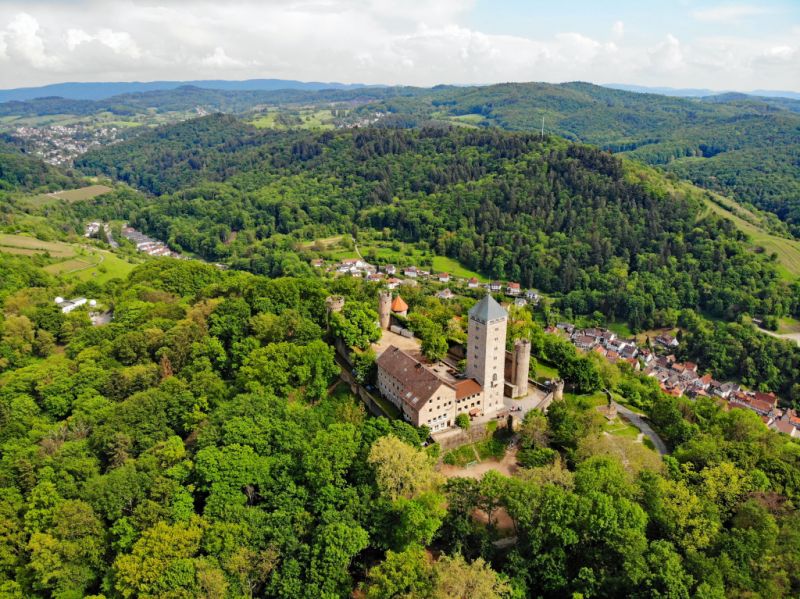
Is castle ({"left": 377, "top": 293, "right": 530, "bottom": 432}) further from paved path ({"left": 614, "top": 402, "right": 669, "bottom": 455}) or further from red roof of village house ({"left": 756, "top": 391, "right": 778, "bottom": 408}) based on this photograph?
red roof of village house ({"left": 756, "top": 391, "right": 778, "bottom": 408})

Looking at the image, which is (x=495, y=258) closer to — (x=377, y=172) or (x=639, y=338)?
(x=639, y=338)

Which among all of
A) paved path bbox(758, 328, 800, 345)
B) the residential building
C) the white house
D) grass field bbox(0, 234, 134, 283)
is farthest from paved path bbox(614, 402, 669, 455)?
grass field bbox(0, 234, 134, 283)

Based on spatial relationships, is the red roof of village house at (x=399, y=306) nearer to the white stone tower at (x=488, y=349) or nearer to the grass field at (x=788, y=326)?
the white stone tower at (x=488, y=349)

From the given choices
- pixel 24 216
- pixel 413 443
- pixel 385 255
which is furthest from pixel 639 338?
pixel 24 216

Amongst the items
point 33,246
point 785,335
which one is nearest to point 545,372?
point 785,335

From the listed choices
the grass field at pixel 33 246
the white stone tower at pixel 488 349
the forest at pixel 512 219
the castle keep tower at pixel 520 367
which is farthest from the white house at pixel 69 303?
the castle keep tower at pixel 520 367

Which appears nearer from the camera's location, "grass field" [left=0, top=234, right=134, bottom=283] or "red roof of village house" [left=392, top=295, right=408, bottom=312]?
"red roof of village house" [left=392, top=295, right=408, bottom=312]
